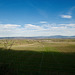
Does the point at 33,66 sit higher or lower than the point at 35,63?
higher

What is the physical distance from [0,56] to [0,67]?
0.87 meters

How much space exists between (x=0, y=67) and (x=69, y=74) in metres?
13.0

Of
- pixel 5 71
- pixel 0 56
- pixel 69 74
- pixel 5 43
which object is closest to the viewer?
pixel 5 43

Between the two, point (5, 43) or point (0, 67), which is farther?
point (0, 67)

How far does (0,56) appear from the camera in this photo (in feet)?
25.3

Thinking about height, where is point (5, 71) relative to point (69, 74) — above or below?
above

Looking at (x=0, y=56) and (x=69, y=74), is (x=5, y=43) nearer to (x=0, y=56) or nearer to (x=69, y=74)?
(x=0, y=56)

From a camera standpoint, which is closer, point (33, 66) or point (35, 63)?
point (33, 66)

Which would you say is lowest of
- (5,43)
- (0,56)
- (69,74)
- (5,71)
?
(69,74)

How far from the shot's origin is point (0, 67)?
707 centimetres

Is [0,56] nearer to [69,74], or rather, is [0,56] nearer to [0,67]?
[0,67]

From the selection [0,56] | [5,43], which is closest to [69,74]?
[0,56]

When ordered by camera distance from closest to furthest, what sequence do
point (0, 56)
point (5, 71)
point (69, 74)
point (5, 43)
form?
point (5, 43)
point (5, 71)
point (0, 56)
point (69, 74)

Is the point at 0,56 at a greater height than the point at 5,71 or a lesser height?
greater
